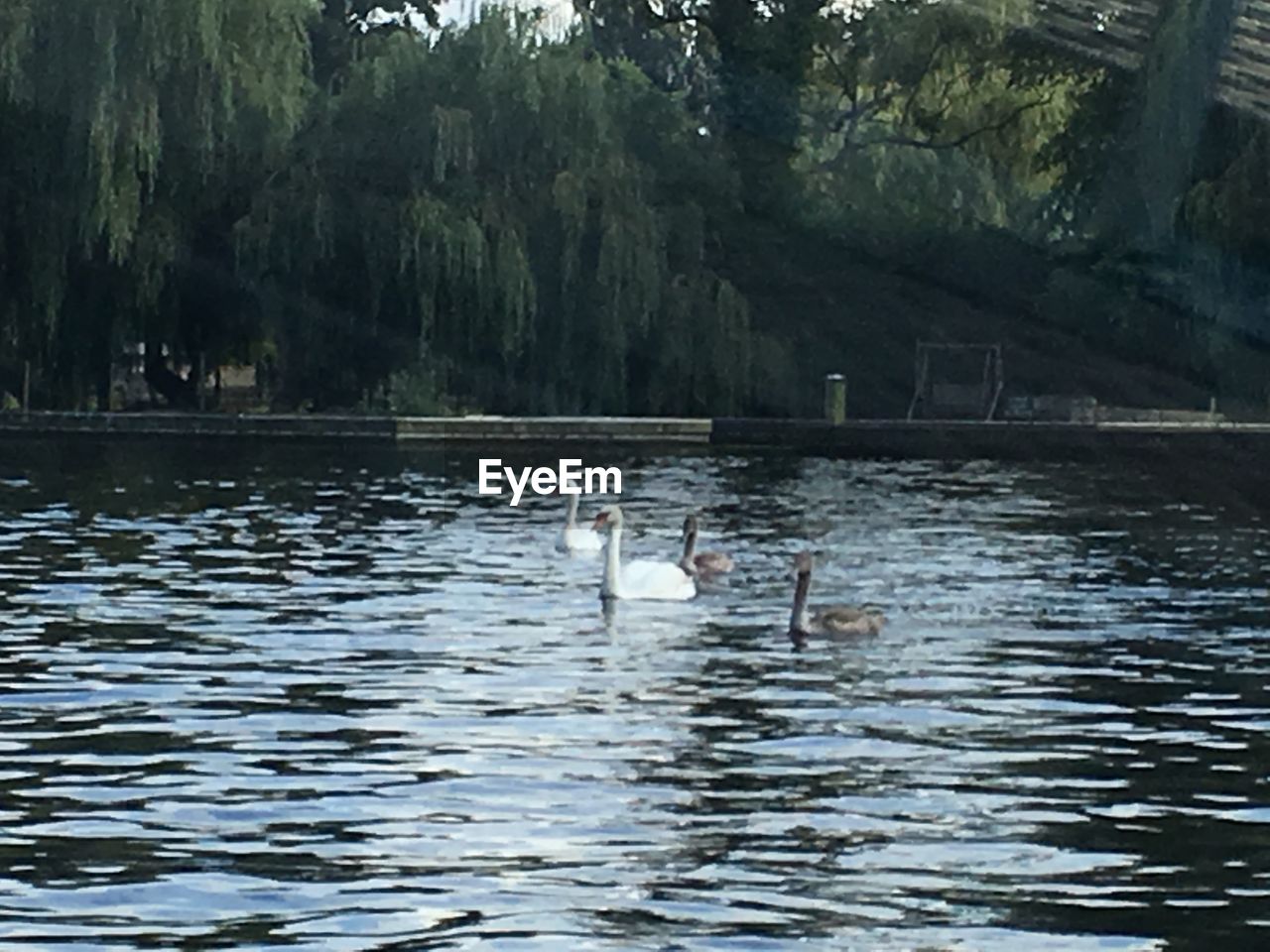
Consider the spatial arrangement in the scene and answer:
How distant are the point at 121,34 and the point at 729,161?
57.0ft

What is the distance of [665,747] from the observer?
623 inches

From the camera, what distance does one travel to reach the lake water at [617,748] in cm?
1137

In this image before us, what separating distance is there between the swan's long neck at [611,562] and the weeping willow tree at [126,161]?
26995 millimetres

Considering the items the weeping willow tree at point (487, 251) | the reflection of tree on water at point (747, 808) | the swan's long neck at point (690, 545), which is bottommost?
the reflection of tree on water at point (747, 808)

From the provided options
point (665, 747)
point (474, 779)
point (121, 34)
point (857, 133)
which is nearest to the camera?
point (474, 779)

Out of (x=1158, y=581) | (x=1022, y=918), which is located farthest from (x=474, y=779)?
(x=1158, y=581)

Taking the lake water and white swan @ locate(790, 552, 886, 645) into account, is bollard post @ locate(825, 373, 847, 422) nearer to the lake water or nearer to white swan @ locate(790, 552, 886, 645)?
the lake water

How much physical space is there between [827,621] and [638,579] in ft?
10.8

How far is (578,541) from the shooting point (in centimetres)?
2944

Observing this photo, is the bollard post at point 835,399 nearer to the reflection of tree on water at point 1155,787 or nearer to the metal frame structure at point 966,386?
the metal frame structure at point 966,386

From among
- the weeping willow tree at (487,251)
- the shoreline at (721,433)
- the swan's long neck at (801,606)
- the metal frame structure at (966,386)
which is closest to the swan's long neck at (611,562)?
the swan's long neck at (801,606)

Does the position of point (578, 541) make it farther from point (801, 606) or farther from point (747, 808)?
point (747, 808)

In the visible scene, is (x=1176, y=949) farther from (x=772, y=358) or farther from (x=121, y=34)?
(x=772, y=358)
